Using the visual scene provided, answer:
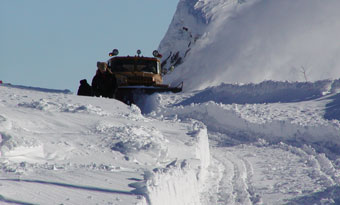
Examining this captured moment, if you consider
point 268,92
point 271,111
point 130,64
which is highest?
point 130,64

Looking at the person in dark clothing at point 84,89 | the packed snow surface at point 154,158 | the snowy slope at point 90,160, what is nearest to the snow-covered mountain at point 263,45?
the person in dark clothing at point 84,89

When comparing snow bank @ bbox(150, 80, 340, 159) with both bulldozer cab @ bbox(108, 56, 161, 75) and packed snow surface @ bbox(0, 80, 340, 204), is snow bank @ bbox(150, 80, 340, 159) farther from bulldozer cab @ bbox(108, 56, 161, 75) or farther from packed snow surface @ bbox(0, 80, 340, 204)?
bulldozer cab @ bbox(108, 56, 161, 75)

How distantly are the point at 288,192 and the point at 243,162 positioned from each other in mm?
2271

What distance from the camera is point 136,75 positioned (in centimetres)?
1630

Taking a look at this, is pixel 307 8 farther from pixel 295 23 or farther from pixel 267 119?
pixel 267 119

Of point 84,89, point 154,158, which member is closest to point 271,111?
point 84,89

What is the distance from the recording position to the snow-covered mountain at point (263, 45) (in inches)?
941

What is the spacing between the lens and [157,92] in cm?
1633

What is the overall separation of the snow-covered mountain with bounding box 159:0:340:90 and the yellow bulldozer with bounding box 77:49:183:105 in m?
6.48

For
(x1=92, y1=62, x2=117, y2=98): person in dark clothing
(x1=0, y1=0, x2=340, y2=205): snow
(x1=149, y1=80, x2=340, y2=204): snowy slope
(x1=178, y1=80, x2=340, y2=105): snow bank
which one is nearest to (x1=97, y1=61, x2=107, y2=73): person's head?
(x1=92, y1=62, x2=117, y2=98): person in dark clothing

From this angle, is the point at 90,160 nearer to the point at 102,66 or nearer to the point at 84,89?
the point at 102,66

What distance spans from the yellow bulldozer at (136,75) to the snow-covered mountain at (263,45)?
21.2ft

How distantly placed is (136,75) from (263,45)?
971cm

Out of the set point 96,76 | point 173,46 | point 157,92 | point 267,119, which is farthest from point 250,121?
point 173,46
